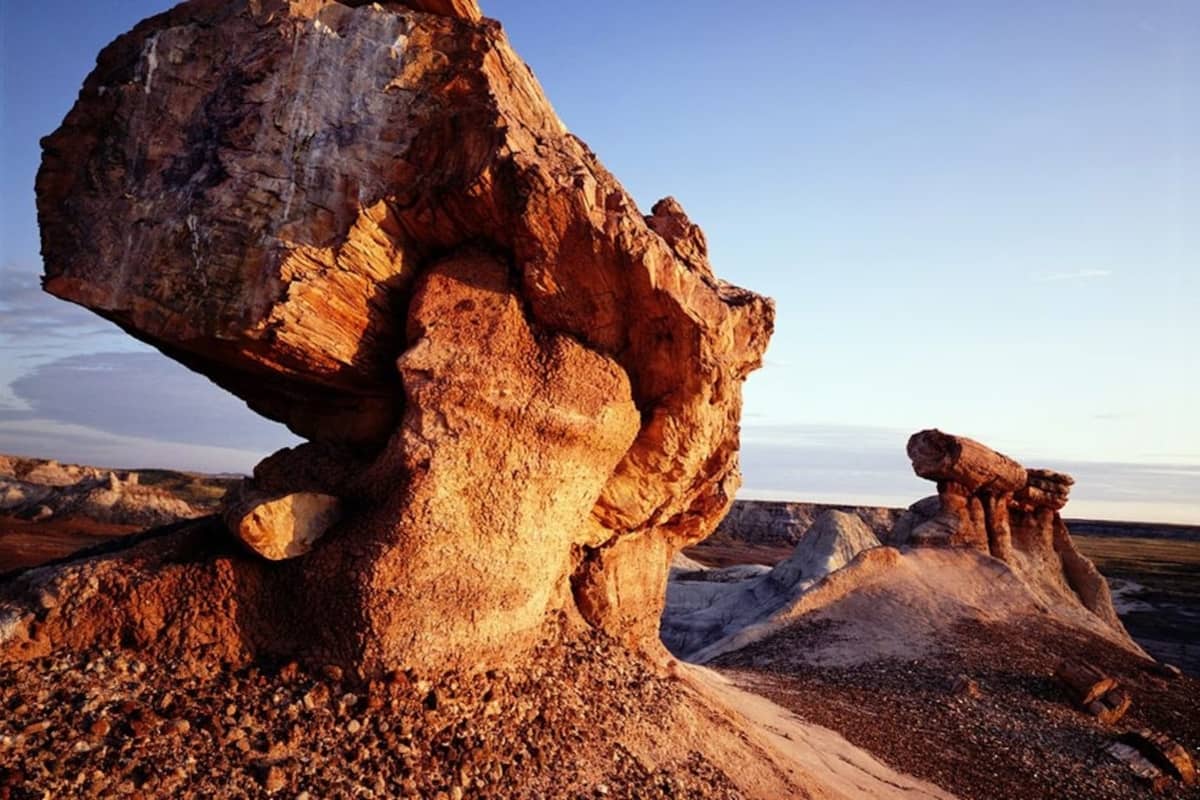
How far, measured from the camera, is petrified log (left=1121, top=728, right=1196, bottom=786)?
32.8ft

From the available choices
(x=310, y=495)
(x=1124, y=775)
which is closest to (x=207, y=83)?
(x=310, y=495)

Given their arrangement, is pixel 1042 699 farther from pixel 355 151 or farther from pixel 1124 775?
pixel 355 151

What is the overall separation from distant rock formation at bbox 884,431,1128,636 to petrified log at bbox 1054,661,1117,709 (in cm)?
593

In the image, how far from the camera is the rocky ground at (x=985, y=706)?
936 cm

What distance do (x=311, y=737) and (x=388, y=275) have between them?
10.3ft

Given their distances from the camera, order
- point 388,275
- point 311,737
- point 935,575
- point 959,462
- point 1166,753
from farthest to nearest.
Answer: point 959,462 < point 935,575 < point 1166,753 < point 388,275 < point 311,737

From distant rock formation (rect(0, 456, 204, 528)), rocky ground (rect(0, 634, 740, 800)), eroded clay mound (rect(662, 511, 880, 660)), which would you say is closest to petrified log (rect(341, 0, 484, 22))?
rocky ground (rect(0, 634, 740, 800))

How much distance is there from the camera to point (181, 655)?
4.98 m

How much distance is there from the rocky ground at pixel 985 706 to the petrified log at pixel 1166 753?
23 centimetres

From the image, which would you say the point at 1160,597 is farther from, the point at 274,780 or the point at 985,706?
the point at 274,780

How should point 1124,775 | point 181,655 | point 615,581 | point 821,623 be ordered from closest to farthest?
point 181,655, point 615,581, point 1124,775, point 821,623

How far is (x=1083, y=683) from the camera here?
12406mm

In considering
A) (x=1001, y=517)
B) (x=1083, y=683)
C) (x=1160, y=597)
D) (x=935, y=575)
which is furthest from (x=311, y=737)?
(x=1160, y=597)

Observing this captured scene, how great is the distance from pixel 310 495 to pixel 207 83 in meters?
3.04
